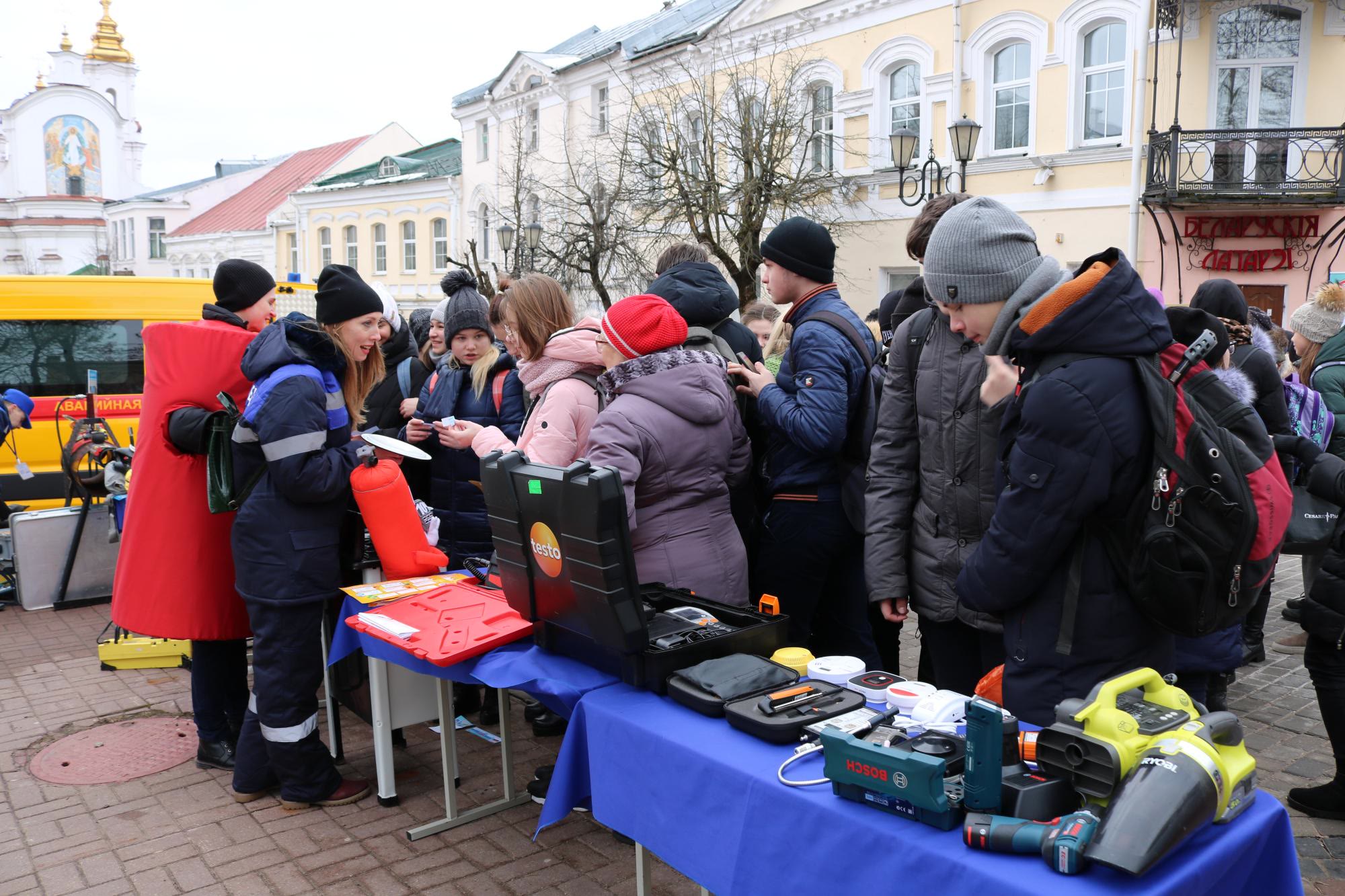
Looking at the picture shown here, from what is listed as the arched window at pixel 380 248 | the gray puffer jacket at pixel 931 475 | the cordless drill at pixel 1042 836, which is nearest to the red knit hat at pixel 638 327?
the gray puffer jacket at pixel 931 475

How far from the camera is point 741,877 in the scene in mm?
2182

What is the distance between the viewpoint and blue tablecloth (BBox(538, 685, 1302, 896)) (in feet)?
5.80

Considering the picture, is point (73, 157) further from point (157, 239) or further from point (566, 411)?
point (566, 411)

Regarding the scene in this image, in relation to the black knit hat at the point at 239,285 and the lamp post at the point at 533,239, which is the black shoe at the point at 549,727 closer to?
the black knit hat at the point at 239,285

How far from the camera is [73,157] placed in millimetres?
73438

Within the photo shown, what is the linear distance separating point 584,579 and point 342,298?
1.93 metres

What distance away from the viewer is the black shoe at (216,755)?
451cm

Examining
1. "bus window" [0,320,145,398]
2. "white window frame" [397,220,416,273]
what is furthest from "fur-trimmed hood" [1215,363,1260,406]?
"white window frame" [397,220,416,273]

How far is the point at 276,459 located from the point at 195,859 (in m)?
1.43

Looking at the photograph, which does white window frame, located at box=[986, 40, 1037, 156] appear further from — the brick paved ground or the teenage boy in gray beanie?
the teenage boy in gray beanie

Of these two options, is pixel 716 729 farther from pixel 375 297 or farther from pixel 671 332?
pixel 375 297

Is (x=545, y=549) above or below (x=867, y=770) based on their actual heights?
above

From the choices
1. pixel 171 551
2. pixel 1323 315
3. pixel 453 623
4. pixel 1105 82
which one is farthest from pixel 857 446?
pixel 1105 82

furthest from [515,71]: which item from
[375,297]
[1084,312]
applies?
[1084,312]
